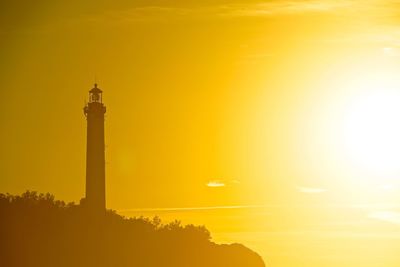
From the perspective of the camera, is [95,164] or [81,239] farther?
[95,164]

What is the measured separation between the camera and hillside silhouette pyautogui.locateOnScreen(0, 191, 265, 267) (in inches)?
2576

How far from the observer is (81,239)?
67000mm

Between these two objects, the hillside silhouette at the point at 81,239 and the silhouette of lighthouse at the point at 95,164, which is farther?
the silhouette of lighthouse at the point at 95,164

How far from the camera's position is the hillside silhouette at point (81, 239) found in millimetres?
65438

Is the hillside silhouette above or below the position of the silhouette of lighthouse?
below

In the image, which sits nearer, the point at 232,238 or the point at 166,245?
the point at 166,245

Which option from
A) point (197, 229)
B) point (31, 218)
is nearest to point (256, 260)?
point (197, 229)

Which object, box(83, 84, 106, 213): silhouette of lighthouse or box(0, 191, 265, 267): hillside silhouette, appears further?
box(83, 84, 106, 213): silhouette of lighthouse

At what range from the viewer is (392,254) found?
160 metres

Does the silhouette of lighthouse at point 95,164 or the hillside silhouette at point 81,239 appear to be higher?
the silhouette of lighthouse at point 95,164

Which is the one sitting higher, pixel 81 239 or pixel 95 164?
pixel 95 164

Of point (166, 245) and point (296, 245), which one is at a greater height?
point (296, 245)

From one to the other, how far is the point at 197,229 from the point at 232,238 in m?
→ 93.1

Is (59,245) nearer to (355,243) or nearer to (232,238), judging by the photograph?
(232,238)
